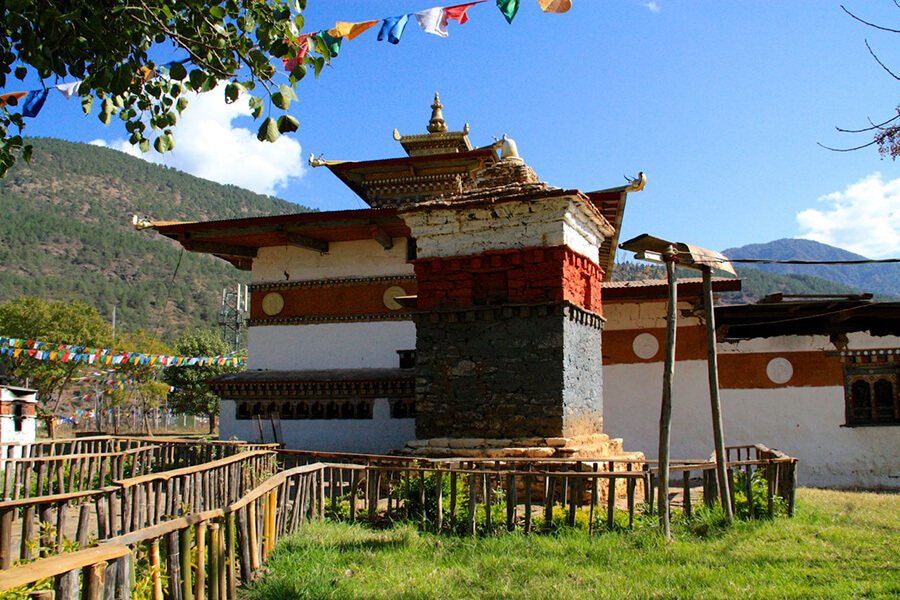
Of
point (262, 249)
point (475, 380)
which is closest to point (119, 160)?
point (262, 249)

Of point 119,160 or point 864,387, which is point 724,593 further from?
point 119,160

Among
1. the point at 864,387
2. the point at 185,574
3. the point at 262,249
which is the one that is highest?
the point at 262,249

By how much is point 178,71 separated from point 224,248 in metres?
11.2

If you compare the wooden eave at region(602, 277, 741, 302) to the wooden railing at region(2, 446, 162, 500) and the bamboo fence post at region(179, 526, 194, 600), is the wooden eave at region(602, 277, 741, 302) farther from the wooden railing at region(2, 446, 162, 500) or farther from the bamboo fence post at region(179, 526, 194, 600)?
the bamboo fence post at region(179, 526, 194, 600)

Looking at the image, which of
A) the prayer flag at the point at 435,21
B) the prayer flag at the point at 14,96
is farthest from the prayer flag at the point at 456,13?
the prayer flag at the point at 14,96

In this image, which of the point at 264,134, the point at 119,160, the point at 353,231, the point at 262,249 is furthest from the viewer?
the point at 119,160

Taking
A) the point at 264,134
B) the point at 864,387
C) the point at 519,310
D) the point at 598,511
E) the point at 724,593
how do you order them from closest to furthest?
1. the point at 724,593
2. the point at 264,134
3. the point at 598,511
4. the point at 519,310
5. the point at 864,387

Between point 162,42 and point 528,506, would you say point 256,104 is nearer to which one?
point 162,42

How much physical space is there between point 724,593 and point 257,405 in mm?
11909

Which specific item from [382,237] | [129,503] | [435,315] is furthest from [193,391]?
[129,503]

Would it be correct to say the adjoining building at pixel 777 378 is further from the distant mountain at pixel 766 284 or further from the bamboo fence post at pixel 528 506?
the distant mountain at pixel 766 284

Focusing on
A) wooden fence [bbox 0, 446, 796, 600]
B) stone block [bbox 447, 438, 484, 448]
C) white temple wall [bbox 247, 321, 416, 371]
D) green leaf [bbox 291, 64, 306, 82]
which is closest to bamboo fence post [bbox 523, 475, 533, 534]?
wooden fence [bbox 0, 446, 796, 600]

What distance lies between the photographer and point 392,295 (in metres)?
15.6

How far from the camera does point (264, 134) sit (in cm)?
581
